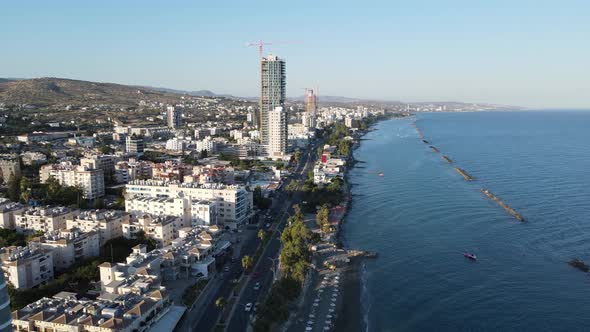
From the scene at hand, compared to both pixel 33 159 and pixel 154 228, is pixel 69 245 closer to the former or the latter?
pixel 154 228

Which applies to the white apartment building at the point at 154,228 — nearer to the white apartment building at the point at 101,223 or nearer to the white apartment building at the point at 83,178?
the white apartment building at the point at 101,223

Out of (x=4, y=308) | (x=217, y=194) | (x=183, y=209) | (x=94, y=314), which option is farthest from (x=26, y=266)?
(x=217, y=194)

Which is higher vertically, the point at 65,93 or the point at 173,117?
the point at 65,93

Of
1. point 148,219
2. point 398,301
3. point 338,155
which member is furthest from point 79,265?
point 338,155

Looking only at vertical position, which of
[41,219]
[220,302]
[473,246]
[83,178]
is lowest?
[473,246]

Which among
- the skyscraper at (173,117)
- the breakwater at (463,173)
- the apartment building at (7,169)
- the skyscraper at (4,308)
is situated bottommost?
the breakwater at (463,173)

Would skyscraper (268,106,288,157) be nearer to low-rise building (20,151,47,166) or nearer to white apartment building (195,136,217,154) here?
white apartment building (195,136,217,154)

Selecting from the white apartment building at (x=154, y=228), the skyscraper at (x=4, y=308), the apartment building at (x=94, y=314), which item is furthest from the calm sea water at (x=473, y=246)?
the skyscraper at (x=4, y=308)
